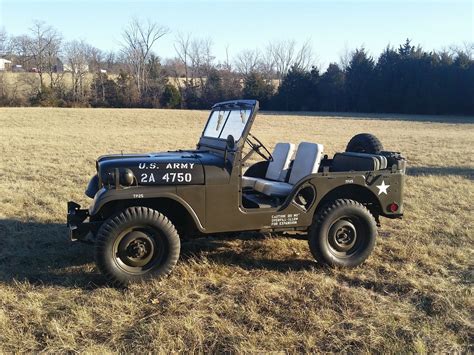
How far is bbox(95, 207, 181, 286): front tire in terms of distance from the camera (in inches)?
167

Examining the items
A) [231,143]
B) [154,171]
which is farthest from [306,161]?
[154,171]

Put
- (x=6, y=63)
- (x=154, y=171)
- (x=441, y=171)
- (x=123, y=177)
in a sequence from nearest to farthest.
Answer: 1. (x=123, y=177)
2. (x=154, y=171)
3. (x=441, y=171)
4. (x=6, y=63)

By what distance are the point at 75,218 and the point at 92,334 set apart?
62.8 inches

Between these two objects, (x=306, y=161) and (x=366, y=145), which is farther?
(x=366, y=145)

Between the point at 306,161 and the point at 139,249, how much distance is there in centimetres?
228

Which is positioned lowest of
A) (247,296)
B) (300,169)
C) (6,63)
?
(247,296)

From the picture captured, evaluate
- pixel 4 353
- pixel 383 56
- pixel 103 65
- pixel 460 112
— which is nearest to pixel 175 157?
pixel 4 353

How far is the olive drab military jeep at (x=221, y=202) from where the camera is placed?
4332mm

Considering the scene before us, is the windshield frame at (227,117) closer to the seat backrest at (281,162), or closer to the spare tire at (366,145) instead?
the seat backrest at (281,162)

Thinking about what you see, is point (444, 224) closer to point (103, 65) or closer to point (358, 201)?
point (358, 201)

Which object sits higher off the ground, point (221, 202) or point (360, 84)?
point (360, 84)

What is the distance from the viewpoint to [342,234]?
5.03 metres

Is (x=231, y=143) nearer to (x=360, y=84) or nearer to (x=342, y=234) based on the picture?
(x=342, y=234)

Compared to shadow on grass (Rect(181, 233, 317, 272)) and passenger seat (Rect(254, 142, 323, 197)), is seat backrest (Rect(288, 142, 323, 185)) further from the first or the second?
shadow on grass (Rect(181, 233, 317, 272))
